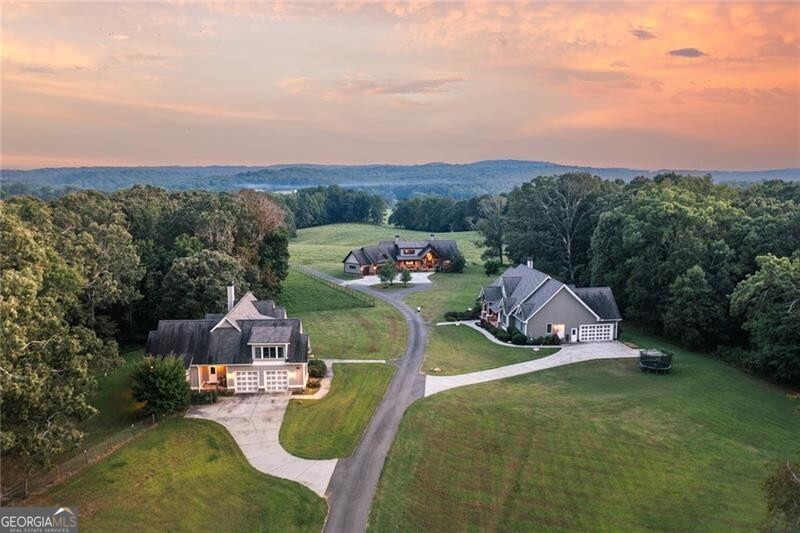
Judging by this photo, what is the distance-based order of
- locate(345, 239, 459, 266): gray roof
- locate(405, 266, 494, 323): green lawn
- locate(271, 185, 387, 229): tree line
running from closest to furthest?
locate(405, 266, 494, 323): green lawn < locate(345, 239, 459, 266): gray roof < locate(271, 185, 387, 229): tree line

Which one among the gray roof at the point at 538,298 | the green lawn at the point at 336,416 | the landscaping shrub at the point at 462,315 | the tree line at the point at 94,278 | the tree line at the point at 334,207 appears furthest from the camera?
the tree line at the point at 334,207

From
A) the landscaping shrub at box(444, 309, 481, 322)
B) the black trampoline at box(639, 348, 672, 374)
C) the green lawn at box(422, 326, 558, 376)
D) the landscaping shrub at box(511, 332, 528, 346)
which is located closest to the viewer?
the black trampoline at box(639, 348, 672, 374)

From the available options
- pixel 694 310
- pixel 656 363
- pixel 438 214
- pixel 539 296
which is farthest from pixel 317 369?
pixel 438 214

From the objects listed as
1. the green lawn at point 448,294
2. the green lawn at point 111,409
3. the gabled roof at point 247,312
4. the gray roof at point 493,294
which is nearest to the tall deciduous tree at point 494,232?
the green lawn at point 448,294

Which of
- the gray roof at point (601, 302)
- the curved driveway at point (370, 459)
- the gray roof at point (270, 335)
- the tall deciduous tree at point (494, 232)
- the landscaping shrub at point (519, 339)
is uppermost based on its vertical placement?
the tall deciduous tree at point (494, 232)

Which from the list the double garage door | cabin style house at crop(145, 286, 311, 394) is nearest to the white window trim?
cabin style house at crop(145, 286, 311, 394)

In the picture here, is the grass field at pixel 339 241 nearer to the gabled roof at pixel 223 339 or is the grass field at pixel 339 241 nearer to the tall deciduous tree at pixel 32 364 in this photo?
the gabled roof at pixel 223 339

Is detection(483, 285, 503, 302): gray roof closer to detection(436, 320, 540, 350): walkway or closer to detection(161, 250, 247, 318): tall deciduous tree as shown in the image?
detection(436, 320, 540, 350): walkway
